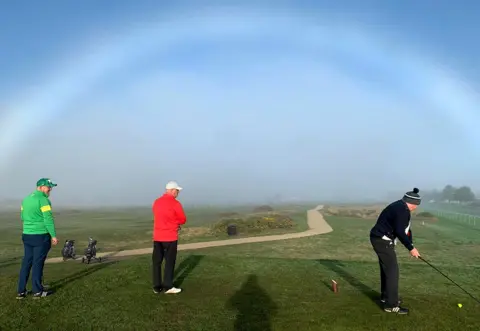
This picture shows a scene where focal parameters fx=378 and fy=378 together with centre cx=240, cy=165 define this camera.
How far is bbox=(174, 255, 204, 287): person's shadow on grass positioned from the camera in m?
11.8

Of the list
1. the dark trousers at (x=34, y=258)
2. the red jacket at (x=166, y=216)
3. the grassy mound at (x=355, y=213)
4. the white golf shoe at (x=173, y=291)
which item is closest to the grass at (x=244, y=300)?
the white golf shoe at (x=173, y=291)

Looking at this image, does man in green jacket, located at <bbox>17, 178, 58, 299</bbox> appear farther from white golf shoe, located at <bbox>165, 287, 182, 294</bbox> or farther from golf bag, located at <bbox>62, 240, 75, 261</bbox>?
golf bag, located at <bbox>62, 240, 75, 261</bbox>

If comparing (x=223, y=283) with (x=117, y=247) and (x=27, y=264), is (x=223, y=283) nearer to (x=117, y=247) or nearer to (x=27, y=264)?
(x=27, y=264)

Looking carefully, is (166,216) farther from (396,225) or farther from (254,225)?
(254,225)

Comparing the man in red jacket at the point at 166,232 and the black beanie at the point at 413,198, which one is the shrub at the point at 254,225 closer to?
the man in red jacket at the point at 166,232

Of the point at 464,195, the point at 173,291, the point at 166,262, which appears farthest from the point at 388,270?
the point at 464,195

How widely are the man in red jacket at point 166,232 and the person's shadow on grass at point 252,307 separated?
5.83ft

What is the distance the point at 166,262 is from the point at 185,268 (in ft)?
11.7

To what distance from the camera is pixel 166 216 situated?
10.1 m

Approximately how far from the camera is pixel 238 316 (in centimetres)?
825

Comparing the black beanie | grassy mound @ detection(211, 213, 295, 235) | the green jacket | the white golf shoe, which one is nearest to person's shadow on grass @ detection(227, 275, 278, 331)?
the white golf shoe

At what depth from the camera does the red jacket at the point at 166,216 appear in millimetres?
10055

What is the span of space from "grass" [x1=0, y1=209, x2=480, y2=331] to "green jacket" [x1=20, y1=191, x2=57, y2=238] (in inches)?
68.0

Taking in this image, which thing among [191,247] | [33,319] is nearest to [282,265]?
[33,319]
